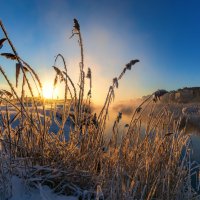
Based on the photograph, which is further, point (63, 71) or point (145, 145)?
point (145, 145)

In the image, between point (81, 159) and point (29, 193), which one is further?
point (81, 159)

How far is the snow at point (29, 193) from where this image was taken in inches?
78.4

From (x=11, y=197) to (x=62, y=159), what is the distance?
1.42ft

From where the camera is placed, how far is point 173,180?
8.18 ft

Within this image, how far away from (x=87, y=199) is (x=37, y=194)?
31 centimetres

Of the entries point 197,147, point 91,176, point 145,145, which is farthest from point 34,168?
point 197,147

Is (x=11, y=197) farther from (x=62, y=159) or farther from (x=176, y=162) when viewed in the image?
(x=176, y=162)

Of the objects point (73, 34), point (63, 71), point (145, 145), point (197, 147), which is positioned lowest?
point (197, 147)

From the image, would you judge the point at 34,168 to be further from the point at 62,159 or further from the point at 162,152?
the point at 162,152

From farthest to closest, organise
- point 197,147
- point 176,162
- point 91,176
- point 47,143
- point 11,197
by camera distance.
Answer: point 197,147 < point 176,162 < point 47,143 < point 91,176 < point 11,197

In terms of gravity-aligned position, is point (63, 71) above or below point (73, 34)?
below

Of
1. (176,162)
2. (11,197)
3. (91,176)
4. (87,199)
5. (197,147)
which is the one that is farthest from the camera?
(197,147)

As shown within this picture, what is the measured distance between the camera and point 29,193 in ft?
6.62

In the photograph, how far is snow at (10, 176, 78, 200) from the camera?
6.54 ft
